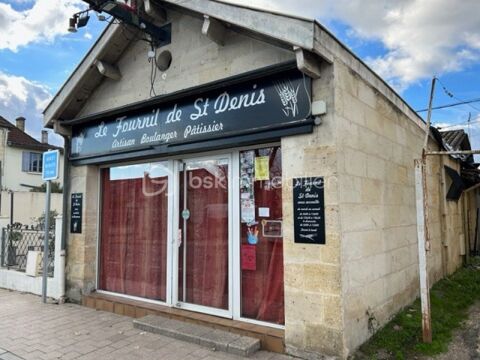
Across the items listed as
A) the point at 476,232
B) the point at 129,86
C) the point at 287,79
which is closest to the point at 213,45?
the point at 287,79

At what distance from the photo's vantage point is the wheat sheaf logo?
4527mm

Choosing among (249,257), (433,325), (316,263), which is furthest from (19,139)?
(433,325)

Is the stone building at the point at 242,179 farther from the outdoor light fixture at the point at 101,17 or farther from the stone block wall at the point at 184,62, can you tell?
the outdoor light fixture at the point at 101,17

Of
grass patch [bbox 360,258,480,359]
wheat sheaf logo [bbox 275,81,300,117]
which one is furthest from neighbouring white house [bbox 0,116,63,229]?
grass patch [bbox 360,258,480,359]

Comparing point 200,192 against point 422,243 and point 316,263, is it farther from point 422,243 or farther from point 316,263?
point 422,243

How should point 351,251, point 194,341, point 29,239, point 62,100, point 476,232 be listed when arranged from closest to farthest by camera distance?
point 351,251 → point 194,341 → point 62,100 → point 29,239 → point 476,232

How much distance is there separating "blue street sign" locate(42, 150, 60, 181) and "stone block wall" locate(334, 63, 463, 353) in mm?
5405

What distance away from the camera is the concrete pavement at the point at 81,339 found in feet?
14.7

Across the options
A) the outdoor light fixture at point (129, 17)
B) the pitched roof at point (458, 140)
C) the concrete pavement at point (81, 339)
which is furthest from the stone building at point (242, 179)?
the pitched roof at point (458, 140)

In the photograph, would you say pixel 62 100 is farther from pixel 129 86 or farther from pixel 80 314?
pixel 80 314

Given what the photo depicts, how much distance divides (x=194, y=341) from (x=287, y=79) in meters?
3.44

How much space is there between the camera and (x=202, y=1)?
199 inches

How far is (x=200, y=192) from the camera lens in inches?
228

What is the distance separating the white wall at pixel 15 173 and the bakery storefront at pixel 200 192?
69.4 ft
